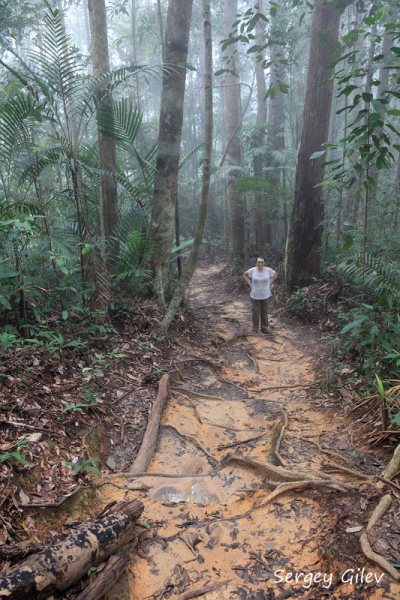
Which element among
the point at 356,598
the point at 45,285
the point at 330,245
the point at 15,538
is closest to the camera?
the point at 356,598

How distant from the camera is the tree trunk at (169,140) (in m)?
6.35

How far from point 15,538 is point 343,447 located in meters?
2.62

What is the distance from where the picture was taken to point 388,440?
3.12 meters

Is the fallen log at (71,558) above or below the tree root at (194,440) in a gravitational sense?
above

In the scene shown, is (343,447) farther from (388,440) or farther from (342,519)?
(342,519)

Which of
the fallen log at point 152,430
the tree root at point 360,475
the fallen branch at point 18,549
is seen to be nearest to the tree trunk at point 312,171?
the fallen log at point 152,430

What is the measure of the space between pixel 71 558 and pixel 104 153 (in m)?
5.87

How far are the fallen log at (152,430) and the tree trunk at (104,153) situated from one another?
106 inches

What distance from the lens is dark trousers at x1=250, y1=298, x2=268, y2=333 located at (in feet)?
25.8

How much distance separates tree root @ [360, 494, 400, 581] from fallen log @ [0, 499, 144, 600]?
137cm

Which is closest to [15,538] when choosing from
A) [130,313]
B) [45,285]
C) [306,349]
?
[45,285]

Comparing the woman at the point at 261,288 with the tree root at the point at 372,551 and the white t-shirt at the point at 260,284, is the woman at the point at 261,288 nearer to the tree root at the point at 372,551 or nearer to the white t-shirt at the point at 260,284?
the white t-shirt at the point at 260,284

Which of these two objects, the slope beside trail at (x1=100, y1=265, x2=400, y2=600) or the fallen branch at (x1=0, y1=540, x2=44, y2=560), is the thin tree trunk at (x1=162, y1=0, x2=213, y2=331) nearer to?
the slope beside trail at (x1=100, y1=265, x2=400, y2=600)

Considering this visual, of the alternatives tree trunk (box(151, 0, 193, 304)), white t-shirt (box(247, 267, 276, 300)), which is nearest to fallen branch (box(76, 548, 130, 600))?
tree trunk (box(151, 0, 193, 304))
